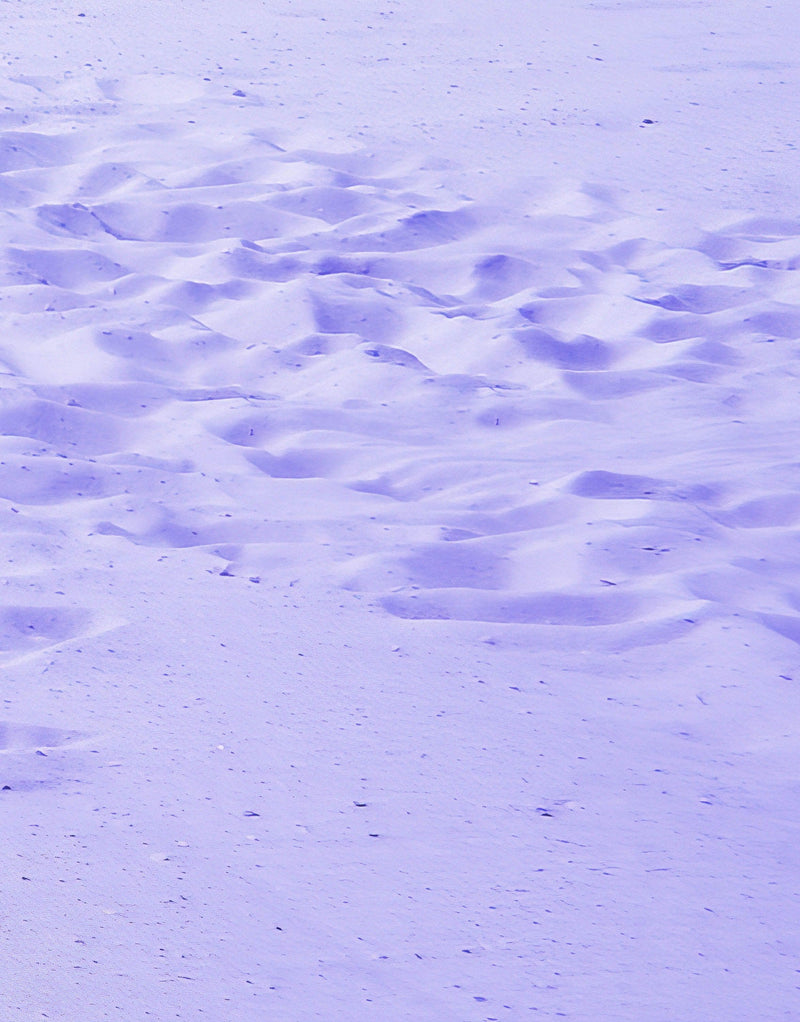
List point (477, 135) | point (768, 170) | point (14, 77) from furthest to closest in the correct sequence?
point (14, 77) < point (477, 135) < point (768, 170)

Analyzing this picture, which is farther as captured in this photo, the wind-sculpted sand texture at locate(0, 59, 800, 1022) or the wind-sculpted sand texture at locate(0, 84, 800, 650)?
the wind-sculpted sand texture at locate(0, 84, 800, 650)

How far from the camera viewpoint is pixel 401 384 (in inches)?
124

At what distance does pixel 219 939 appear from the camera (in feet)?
4.97

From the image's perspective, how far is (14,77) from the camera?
17.5 feet

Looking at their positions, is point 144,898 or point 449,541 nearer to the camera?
point 144,898

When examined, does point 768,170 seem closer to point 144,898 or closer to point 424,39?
point 424,39

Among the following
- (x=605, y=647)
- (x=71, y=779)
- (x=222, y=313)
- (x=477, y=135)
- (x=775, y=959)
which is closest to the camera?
(x=775, y=959)

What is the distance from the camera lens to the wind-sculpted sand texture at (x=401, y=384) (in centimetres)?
243

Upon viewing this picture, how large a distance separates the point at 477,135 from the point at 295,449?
7.75 feet

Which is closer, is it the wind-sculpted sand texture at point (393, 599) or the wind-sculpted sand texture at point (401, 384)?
the wind-sculpted sand texture at point (393, 599)

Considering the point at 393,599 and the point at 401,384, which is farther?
the point at 401,384

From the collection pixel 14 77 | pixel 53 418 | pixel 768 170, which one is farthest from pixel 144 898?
pixel 14 77

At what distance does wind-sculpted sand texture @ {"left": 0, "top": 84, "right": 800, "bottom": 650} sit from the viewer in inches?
95.8

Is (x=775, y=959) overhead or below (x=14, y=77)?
below
